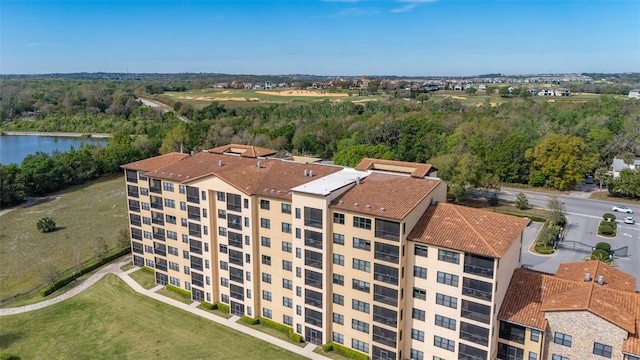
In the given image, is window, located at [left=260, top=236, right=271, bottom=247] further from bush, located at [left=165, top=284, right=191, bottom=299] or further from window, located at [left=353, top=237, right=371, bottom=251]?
bush, located at [left=165, top=284, right=191, bottom=299]

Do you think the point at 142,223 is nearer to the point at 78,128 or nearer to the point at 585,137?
the point at 585,137

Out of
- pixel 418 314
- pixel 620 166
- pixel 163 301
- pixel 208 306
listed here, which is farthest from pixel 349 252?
pixel 620 166

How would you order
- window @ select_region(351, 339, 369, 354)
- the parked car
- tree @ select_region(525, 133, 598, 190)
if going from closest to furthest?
window @ select_region(351, 339, 369, 354) → the parked car → tree @ select_region(525, 133, 598, 190)

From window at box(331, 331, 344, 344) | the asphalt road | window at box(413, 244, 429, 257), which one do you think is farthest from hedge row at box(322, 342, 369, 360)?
the asphalt road

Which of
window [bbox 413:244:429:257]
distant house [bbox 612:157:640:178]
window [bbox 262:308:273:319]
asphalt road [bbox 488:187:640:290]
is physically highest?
window [bbox 413:244:429:257]

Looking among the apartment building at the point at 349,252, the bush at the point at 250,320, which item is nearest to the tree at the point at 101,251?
the apartment building at the point at 349,252

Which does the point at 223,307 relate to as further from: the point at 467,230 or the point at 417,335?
the point at 467,230
